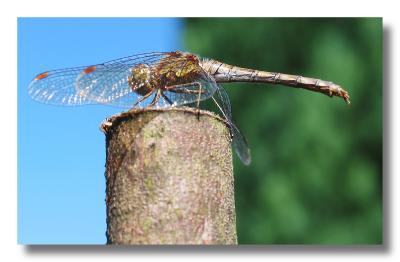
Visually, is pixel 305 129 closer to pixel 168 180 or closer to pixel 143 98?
pixel 143 98

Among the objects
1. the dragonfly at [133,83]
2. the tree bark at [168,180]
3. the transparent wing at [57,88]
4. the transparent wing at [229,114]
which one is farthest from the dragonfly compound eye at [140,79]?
the tree bark at [168,180]

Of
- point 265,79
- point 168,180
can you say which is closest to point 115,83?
point 265,79

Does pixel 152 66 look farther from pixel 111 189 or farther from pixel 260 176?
pixel 260 176

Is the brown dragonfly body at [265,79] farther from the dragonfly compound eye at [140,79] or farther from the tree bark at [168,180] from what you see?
the tree bark at [168,180]

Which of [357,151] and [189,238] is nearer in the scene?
[189,238]

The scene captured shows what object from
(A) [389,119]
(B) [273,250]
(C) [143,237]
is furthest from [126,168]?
(A) [389,119]
